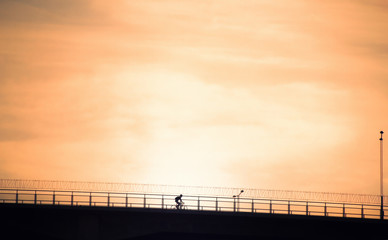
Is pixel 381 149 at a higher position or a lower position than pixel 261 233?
higher

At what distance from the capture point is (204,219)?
113938 mm

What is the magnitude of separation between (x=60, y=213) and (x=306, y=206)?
2552cm

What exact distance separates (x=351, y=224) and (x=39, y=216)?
3220 cm

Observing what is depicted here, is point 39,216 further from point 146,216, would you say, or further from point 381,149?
point 381,149

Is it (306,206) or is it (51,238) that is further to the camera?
(51,238)

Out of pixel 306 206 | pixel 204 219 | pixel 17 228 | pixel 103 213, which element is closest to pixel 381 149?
pixel 306 206

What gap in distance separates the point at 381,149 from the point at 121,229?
3264 cm

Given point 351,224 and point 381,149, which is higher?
point 381,149

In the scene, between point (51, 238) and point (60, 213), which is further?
point (51, 238)

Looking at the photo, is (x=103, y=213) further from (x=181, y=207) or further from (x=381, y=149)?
(x=381, y=149)

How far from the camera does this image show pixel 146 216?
375 ft

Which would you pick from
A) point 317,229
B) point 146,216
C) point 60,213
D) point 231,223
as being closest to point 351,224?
point 317,229

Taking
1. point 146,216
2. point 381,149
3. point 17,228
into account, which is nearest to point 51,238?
point 17,228

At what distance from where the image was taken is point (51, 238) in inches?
4845
